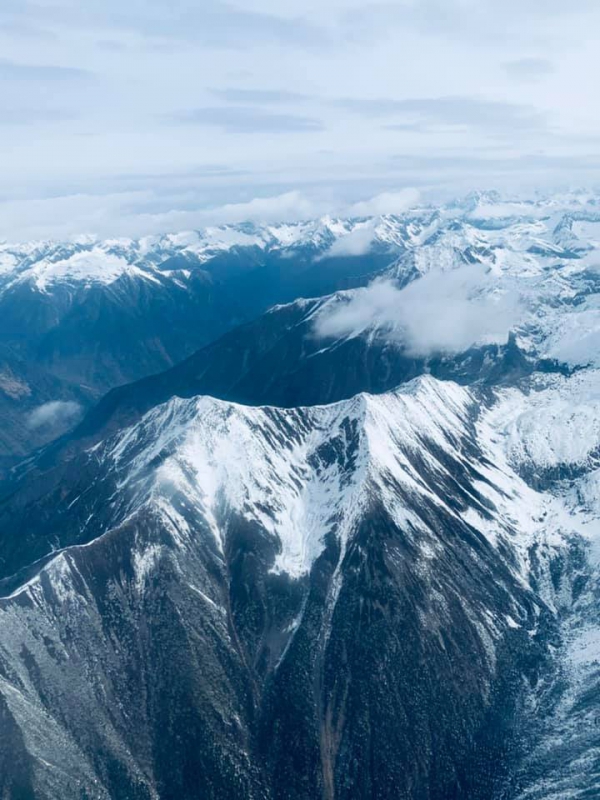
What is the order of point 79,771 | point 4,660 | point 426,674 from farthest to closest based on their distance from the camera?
point 426,674 → point 4,660 → point 79,771

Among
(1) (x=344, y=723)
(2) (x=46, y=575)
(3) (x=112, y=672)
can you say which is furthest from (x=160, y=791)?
(2) (x=46, y=575)

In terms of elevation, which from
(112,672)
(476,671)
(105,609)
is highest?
(105,609)

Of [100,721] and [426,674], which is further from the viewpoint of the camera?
[426,674]

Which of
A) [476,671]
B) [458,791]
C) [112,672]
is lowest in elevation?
[458,791]

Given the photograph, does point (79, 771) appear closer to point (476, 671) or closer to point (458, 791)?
point (458, 791)

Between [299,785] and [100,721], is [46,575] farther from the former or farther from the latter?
[299,785]

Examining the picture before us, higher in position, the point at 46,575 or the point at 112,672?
the point at 46,575

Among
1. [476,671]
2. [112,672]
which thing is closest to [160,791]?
[112,672]

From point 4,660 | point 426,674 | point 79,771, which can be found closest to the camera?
point 79,771

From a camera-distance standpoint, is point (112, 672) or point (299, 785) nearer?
point (299, 785)
